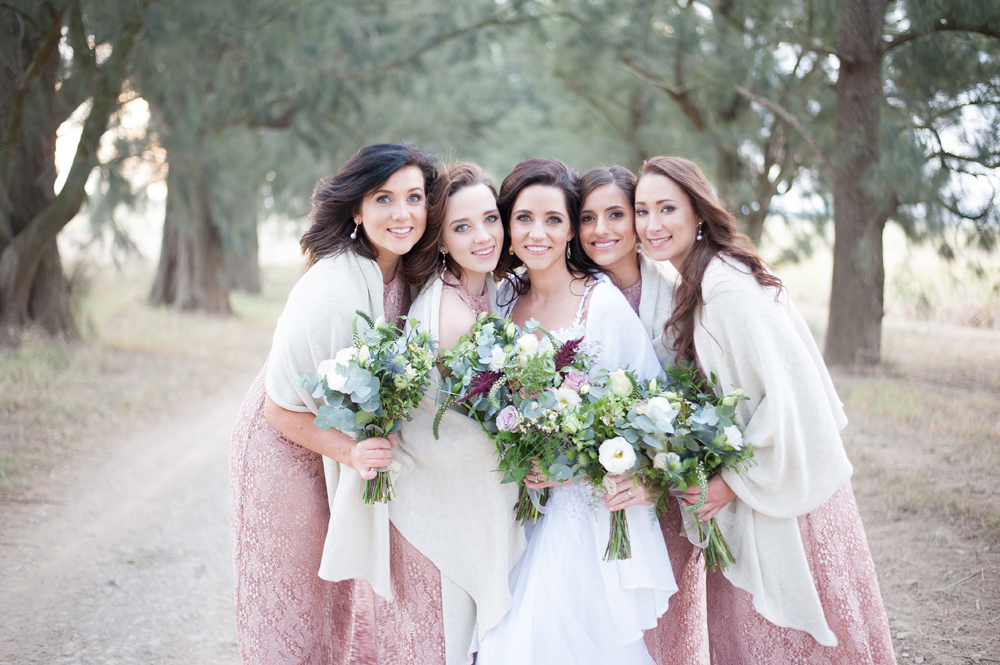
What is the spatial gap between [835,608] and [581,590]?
101 cm

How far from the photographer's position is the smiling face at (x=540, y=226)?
3.48m

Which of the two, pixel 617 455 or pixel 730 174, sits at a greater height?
pixel 730 174

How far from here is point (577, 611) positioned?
2.85 meters

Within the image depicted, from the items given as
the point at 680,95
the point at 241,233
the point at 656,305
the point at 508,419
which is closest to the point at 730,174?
the point at 680,95

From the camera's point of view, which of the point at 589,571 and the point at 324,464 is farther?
the point at 324,464

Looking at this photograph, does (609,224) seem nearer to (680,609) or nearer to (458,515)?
(458,515)

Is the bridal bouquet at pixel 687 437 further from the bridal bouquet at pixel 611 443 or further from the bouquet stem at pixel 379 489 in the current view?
the bouquet stem at pixel 379 489

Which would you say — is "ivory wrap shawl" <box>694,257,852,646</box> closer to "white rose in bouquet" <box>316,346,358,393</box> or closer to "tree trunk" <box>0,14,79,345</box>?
"white rose in bouquet" <box>316,346,358,393</box>

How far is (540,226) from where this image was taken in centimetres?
350

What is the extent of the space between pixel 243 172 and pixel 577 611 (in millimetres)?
10310

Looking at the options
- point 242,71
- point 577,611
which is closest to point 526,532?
point 577,611

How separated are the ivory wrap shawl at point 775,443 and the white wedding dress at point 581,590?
0.37 meters

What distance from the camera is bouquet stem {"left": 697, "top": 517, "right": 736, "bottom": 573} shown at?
9.58ft

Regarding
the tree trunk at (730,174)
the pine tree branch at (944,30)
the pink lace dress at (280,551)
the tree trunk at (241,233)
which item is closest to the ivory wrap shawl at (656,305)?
the pink lace dress at (280,551)
